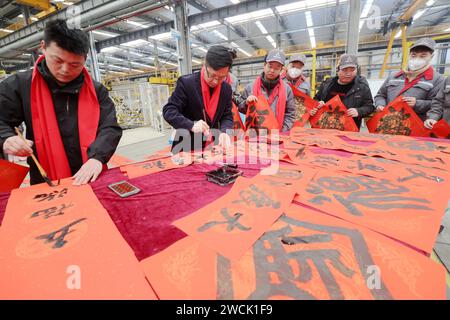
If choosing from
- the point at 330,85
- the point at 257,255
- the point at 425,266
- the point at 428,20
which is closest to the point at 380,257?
the point at 425,266

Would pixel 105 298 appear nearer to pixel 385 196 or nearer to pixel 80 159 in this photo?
pixel 385 196

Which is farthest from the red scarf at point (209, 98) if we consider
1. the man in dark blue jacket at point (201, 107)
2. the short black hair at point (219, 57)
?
the short black hair at point (219, 57)

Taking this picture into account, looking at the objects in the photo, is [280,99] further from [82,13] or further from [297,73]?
[82,13]

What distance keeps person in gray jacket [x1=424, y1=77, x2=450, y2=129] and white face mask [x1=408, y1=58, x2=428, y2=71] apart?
0.92 feet

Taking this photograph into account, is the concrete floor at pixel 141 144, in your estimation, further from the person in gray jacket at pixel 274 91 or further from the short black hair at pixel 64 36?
the short black hair at pixel 64 36

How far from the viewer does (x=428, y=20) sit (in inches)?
283

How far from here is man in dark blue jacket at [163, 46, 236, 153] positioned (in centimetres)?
144

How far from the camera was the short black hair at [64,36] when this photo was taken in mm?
907

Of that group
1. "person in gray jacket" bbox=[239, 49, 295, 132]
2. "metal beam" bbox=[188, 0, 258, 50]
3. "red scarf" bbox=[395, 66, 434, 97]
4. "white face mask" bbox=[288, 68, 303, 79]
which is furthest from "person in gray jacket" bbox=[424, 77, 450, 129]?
"metal beam" bbox=[188, 0, 258, 50]

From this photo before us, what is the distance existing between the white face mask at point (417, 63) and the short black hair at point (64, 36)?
2772 millimetres

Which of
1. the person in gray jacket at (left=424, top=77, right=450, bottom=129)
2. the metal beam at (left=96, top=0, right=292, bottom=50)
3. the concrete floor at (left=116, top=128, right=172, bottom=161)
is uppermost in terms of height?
the metal beam at (left=96, top=0, right=292, bottom=50)

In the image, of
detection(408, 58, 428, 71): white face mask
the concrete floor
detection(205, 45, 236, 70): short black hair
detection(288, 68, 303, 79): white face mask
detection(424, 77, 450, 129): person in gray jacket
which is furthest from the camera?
the concrete floor

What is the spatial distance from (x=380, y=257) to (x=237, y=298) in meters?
0.33

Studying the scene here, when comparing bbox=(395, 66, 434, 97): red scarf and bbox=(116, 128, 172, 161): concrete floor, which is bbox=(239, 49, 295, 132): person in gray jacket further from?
bbox=(116, 128, 172, 161): concrete floor
